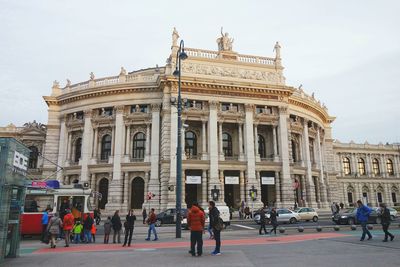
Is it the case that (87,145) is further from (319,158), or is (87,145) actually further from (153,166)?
(319,158)

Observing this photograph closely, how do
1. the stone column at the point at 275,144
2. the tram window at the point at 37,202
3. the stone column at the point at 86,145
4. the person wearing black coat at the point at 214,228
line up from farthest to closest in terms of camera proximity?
the stone column at the point at 275,144
the stone column at the point at 86,145
the tram window at the point at 37,202
the person wearing black coat at the point at 214,228

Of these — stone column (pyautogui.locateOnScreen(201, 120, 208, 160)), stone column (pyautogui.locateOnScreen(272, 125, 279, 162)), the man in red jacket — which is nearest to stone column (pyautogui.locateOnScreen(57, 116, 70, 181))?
stone column (pyautogui.locateOnScreen(201, 120, 208, 160))

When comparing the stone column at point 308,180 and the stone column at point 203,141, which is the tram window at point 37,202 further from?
the stone column at point 308,180

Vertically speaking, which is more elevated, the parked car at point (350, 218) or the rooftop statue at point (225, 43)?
the rooftop statue at point (225, 43)

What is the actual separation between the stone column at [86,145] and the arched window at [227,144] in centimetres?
1689

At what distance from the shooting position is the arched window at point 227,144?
42500 millimetres

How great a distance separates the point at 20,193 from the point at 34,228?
31.3ft

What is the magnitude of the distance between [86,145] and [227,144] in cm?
1779

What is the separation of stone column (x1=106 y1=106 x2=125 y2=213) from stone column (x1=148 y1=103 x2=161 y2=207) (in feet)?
12.6

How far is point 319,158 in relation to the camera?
50094mm

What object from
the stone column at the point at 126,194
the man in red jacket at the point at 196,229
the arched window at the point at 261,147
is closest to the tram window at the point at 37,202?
the man in red jacket at the point at 196,229

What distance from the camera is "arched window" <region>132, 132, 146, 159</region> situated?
41.5 meters

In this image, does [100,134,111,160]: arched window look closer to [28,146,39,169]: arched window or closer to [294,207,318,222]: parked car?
[28,146,39,169]: arched window

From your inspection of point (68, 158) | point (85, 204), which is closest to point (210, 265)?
point (85, 204)
